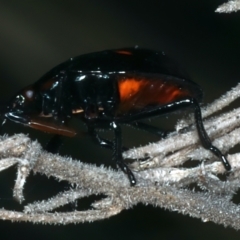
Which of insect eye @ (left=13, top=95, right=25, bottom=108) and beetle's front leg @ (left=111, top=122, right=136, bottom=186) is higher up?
insect eye @ (left=13, top=95, right=25, bottom=108)

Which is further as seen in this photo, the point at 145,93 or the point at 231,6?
the point at 145,93

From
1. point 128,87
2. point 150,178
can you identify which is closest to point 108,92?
point 128,87

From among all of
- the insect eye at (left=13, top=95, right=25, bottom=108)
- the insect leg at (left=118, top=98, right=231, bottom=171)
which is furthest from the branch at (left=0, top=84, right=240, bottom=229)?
the insect eye at (left=13, top=95, right=25, bottom=108)

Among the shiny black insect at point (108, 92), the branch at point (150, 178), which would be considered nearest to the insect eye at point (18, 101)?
the shiny black insect at point (108, 92)

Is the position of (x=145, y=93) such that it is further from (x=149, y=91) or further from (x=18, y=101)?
(x=18, y=101)

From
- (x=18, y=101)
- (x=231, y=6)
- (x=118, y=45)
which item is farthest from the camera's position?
(x=118, y=45)

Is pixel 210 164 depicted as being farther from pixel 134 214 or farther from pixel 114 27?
pixel 114 27

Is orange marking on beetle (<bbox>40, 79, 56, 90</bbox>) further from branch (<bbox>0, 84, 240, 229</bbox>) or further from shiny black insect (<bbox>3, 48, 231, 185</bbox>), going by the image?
branch (<bbox>0, 84, 240, 229</bbox>)
